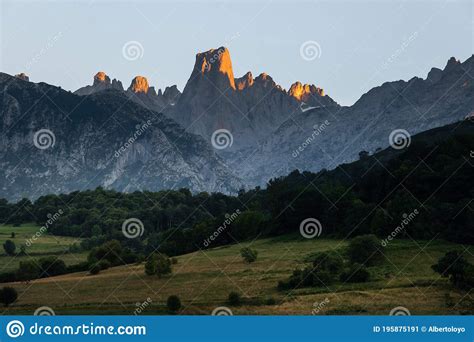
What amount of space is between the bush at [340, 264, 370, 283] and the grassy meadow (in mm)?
1135

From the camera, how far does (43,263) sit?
107375 mm

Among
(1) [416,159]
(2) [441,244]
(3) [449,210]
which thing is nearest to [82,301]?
(2) [441,244]

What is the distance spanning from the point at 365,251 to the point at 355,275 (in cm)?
Answer: 1159

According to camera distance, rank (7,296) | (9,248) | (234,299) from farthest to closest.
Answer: (9,248) → (7,296) → (234,299)

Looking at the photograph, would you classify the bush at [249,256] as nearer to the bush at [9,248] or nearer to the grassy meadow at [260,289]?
the grassy meadow at [260,289]

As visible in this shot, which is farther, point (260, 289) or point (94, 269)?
point (94, 269)

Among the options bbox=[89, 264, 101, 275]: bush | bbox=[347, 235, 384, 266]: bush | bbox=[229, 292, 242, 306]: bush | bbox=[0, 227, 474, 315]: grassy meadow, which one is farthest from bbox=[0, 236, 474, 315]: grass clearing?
bbox=[347, 235, 384, 266]: bush

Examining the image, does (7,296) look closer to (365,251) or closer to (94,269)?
(94,269)

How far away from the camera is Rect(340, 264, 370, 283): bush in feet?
232

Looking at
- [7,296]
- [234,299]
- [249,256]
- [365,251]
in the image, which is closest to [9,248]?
[7,296]

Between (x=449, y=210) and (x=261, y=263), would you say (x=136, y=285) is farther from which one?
(x=449, y=210)

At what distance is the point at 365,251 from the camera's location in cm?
8238

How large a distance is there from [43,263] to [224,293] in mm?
52379

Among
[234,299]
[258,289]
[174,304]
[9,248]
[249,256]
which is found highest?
[249,256]
